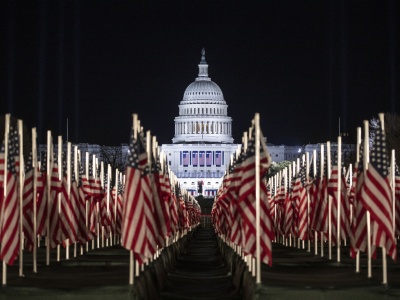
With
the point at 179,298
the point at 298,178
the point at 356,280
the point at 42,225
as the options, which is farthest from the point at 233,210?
the point at 298,178

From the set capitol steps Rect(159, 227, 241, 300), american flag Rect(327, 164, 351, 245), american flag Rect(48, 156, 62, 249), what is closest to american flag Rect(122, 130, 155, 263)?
capitol steps Rect(159, 227, 241, 300)

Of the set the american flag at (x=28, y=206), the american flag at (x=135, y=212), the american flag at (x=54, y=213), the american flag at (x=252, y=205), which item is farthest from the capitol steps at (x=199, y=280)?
the american flag at (x=135, y=212)

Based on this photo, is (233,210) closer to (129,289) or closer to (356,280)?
(356,280)

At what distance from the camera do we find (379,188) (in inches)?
911

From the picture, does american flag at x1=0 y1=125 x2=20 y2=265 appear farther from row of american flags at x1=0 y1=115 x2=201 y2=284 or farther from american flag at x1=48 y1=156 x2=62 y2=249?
american flag at x1=48 y1=156 x2=62 y2=249

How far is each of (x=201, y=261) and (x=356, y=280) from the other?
977 inches

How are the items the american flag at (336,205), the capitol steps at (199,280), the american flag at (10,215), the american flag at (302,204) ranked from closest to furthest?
the american flag at (10,215)
the capitol steps at (199,280)
the american flag at (336,205)
the american flag at (302,204)

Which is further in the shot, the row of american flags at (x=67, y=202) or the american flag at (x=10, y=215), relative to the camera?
the row of american flags at (x=67, y=202)

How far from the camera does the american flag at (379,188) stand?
2317 cm

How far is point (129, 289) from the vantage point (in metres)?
20.9

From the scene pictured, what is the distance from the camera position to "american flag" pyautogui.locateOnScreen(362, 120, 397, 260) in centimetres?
2317

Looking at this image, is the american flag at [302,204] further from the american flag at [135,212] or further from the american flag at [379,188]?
the american flag at [135,212]

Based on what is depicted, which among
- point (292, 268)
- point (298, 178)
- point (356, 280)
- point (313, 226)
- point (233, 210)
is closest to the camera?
point (356, 280)

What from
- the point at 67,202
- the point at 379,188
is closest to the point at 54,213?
the point at 67,202
